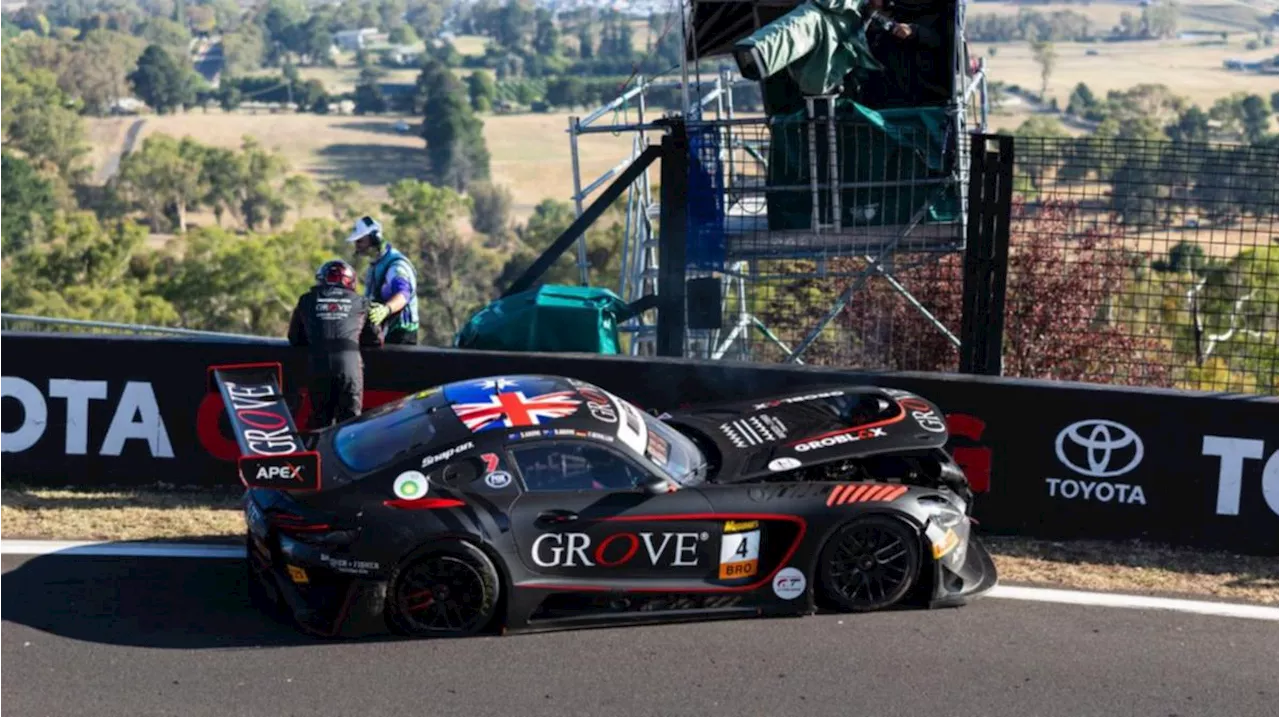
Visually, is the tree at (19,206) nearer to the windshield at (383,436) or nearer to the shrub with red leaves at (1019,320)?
the shrub with red leaves at (1019,320)

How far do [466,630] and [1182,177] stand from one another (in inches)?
229

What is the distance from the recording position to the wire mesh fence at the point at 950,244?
10.1m

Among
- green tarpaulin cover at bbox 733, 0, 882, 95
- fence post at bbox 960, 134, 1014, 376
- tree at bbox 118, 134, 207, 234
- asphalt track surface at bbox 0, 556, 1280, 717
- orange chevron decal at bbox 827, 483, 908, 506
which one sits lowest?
tree at bbox 118, 134, 207, 234

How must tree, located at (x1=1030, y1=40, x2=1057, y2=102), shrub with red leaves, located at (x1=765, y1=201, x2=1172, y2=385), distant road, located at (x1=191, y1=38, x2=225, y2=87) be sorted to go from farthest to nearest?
distant road, located at (x1=191, y1=38, x2=225, y2=87), tree, located at (x1=1030, y1=40, x2=1057, y2=102), shrub with red leaves, located at (x1=765, y1=201, x2=1172, y2=385)

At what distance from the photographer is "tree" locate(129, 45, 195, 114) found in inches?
4321

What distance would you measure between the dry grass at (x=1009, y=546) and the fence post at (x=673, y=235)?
2.71m

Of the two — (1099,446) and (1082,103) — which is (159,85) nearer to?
(1082,103)

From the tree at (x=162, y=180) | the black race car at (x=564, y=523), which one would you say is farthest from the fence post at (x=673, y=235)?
the tree at (x=162, y=180)

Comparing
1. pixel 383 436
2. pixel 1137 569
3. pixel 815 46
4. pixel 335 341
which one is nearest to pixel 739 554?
pixel 383 436

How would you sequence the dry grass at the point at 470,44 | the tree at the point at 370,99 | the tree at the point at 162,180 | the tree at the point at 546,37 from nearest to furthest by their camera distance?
the tree at the point at 162,180 → the tree at the point at 370,99 → the tree at the point at 546,37 → the dry grass at the point at 470,44

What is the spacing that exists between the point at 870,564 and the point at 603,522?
1.44 metres

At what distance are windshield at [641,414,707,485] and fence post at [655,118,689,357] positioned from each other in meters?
2.45

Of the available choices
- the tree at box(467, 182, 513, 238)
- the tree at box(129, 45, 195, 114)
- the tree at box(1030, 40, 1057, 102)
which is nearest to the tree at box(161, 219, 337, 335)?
the tree at box(467, 182, 513, 238)

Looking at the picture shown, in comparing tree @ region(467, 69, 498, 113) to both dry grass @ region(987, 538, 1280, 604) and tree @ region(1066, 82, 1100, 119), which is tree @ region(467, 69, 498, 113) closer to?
tree @ region(1066, 82, 1100, 119)
